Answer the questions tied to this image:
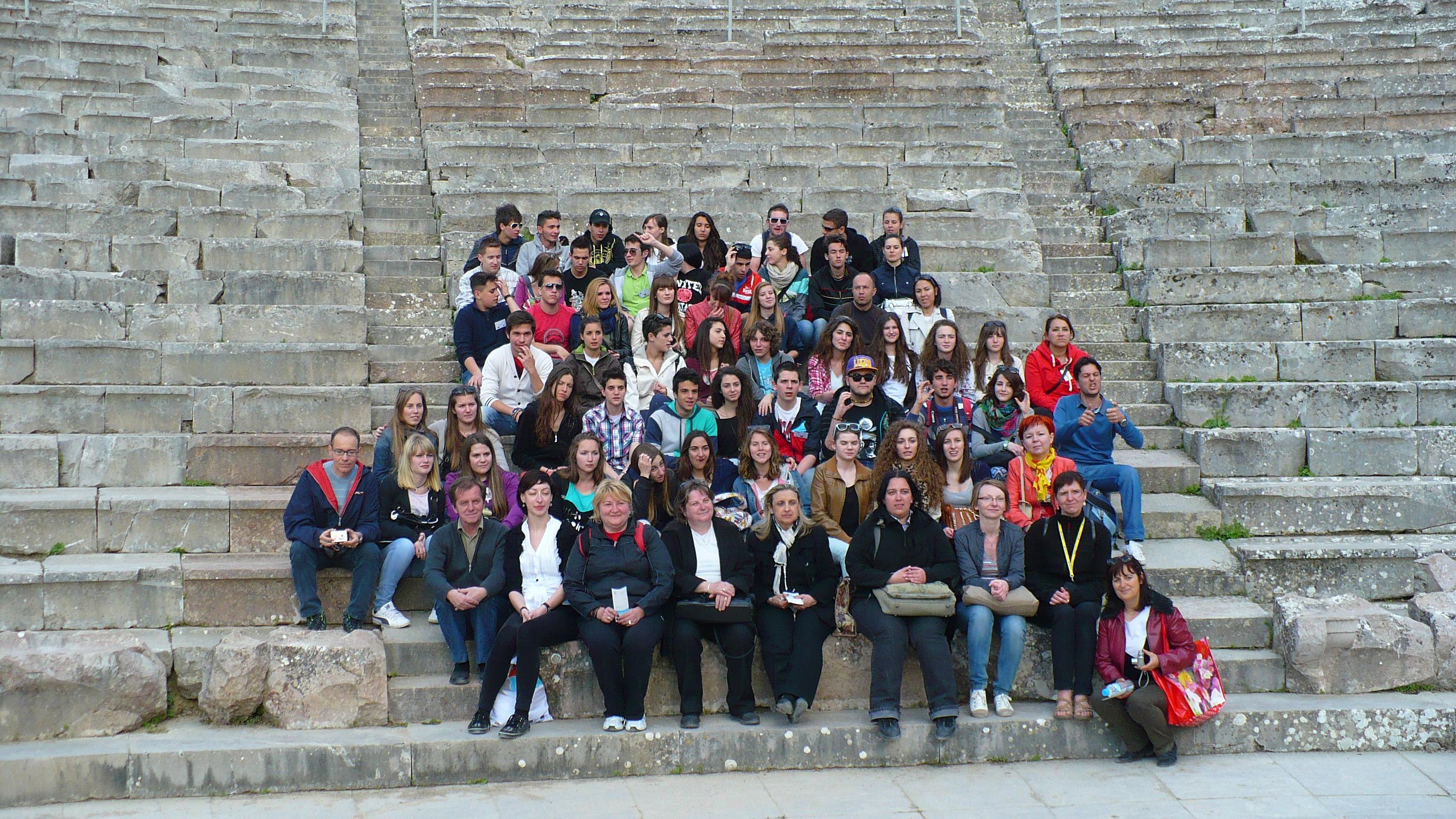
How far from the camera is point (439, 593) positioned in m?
6.56

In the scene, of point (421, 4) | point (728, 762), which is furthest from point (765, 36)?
point (728, 762)

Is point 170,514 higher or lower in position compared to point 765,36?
Result: lower

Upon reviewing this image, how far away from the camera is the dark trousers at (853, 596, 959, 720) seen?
6.46 metres

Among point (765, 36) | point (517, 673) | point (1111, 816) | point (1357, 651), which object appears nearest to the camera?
point (1111, 816)

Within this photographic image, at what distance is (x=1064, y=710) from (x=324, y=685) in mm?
3713

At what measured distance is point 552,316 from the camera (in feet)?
28.3

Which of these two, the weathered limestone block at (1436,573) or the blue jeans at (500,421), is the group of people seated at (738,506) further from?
the weathered limestone block at (1436,573)

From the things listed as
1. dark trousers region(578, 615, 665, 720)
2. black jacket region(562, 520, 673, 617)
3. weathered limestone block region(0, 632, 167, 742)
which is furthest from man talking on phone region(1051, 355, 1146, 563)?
weathered limestone block region(0, 632, 167, 742)

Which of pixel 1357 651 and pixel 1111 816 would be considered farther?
pixel 1357 651

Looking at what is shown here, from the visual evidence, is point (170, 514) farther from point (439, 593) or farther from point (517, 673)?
point (517, 673)

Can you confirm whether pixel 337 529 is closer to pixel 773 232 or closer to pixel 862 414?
pixel 862 414

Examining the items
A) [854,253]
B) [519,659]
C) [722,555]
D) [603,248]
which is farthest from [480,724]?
[854,253]

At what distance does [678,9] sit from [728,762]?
35.4 ft

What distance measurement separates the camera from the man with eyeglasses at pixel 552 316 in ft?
28.0
